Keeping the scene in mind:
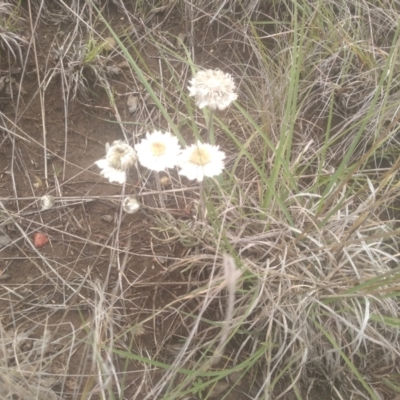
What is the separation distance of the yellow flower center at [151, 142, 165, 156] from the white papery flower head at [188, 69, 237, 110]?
0.11 meters

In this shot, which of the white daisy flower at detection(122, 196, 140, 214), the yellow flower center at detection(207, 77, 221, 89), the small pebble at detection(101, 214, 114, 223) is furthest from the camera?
the small pebble at detection(101, 214, 114, 223)

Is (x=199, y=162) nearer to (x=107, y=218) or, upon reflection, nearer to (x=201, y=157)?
(x=201, y=157)

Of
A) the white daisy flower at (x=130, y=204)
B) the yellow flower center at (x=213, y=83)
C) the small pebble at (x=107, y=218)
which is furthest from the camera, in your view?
the small pebble at (x=107, y=218)

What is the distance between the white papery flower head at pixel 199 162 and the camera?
0.77m

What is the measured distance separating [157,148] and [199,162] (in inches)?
3.2

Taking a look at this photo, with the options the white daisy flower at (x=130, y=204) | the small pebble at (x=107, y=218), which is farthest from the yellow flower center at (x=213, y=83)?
the small pebble at (x=107, y=218)

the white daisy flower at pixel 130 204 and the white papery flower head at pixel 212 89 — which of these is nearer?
the white papery flower head at pixel 212 89

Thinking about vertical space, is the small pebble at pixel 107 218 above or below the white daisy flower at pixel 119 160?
above

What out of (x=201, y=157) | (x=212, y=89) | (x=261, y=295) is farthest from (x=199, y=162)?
(x=261, y=295)

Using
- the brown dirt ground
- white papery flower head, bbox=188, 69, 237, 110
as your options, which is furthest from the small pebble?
white papery flower head, bbox=188, 69, 237, 110

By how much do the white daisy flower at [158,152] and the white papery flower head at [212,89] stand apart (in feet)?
0.34

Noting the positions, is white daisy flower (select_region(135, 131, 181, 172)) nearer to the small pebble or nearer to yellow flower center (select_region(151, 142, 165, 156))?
yellow flower center (select_region(151, 142, 165, 156))

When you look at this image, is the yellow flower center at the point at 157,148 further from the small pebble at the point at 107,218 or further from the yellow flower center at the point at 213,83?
the small pebble at the point at 107,218

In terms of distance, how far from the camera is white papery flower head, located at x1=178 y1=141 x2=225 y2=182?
30.3 inches
